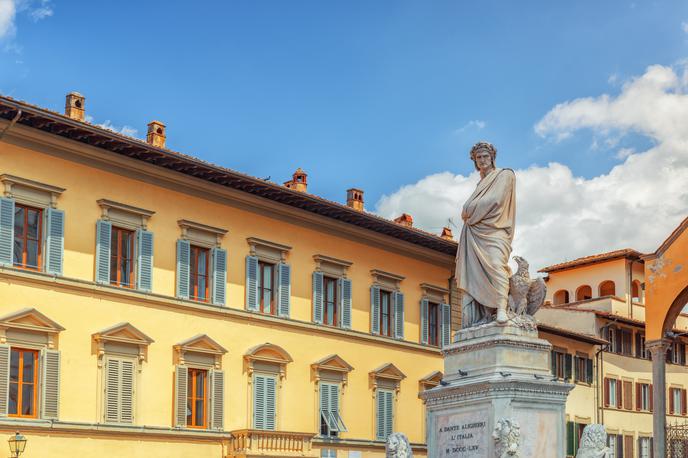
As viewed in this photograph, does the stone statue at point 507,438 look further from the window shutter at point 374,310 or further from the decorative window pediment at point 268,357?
the window shutter at point 374,310

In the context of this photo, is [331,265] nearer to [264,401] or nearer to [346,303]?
[346,303]

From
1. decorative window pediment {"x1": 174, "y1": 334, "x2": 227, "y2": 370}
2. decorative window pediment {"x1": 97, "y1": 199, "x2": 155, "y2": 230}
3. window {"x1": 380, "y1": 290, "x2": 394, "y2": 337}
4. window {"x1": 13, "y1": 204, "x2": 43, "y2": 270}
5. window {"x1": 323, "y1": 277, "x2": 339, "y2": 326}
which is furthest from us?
window {"x1": 380, "y1": 290, "x2": 394, "y2": 337}

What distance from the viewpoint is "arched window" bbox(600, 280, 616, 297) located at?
66.2 m

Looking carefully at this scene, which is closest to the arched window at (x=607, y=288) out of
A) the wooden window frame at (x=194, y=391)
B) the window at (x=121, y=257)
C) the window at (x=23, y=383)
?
the wooden window frame at (x=194, y=391)

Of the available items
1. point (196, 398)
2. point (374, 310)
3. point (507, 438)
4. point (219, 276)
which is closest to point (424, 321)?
point (374, 310)

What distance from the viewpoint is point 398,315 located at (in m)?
41.1

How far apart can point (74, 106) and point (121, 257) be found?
4.33 m

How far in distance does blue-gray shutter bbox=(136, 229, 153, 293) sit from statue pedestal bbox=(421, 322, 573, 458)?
19198 mm

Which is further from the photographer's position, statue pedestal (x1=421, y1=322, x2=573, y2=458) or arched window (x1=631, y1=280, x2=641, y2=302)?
arched window (x1=631, y1=280, x2=641, y2=302)

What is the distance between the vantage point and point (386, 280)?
40781mm

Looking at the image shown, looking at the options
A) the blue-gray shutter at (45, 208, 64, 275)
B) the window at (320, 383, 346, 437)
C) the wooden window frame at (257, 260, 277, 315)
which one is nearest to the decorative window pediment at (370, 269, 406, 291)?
the window at (320, 383, 346, 437)

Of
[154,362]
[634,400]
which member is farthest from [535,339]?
[634,400]

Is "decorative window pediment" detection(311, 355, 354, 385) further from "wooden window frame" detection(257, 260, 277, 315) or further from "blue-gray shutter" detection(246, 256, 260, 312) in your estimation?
"blue-gray shutter" detection(246, 256, 260, 312)

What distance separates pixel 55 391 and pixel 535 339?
18.5 m
